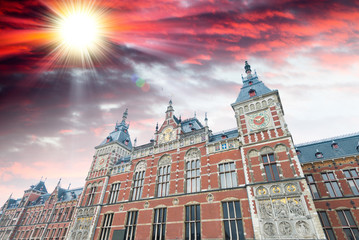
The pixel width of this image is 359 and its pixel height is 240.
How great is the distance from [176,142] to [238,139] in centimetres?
914

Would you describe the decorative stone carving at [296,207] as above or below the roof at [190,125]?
below

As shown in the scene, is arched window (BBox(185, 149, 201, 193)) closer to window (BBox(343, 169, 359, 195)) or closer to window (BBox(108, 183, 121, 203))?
window (BBox(108, 183, 121, 203))

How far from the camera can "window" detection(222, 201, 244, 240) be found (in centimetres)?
1797

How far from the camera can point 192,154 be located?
2548 centimetres

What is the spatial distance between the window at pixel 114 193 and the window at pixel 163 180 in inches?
322

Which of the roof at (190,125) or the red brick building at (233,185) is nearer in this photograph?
the red brick building at (233,185)

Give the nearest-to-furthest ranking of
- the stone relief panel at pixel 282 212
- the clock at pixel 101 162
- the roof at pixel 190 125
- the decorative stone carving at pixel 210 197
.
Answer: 1. the stone relief panel at pixel 282 212
2. the decorative stone carving at pixel 210 197
3. the roof at pixel 190 125
4. the clock at pixel 101 162

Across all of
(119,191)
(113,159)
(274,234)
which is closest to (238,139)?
(274,234)

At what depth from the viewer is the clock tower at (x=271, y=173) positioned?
15734 millimetres

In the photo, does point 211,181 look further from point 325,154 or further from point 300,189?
point 325,154

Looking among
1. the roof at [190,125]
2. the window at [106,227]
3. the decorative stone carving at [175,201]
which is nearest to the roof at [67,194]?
the window at [106,227]

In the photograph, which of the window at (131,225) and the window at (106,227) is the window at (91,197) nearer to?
the window at (106,227)

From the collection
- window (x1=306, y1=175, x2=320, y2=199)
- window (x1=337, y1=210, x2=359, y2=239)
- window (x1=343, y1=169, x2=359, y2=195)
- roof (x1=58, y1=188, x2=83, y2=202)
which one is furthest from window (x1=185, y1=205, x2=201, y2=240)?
roof (x1=58, y1=188, x2=83, y2=202)

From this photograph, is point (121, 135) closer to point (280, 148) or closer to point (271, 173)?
point (271, 173)
